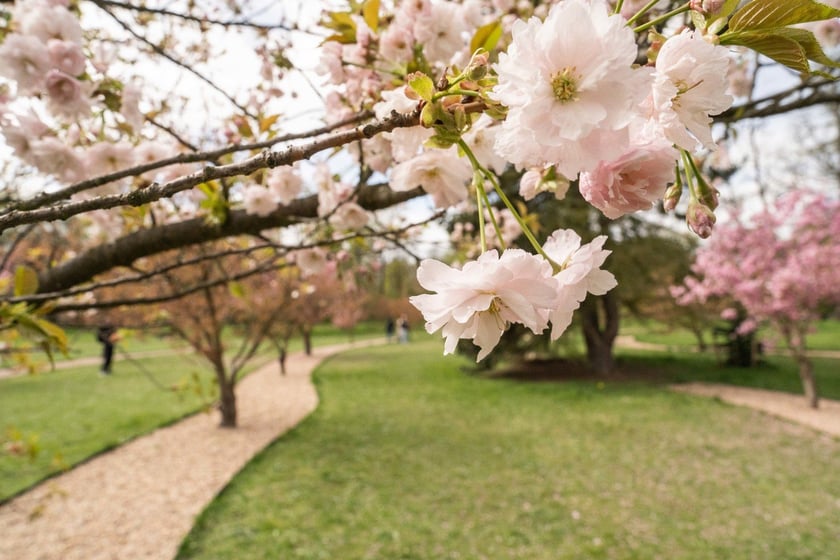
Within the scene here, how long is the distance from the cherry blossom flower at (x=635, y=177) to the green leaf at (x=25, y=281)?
1.39m

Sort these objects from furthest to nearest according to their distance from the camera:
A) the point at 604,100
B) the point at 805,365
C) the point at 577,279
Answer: the point at 805,365 → the point at 577,279 → the point at 604,100

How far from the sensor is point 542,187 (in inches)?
30.7

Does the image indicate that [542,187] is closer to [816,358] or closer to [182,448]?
[182,448]

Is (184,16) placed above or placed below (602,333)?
above

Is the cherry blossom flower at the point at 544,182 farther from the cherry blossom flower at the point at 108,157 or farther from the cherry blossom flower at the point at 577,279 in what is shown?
the cherry blossom flower at the point at 108,157

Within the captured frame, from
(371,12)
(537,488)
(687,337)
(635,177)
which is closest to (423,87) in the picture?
(635,177)

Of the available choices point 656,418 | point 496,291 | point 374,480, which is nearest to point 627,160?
point 496,291

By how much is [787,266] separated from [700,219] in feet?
30.5

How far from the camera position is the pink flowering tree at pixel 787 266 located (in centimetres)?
773

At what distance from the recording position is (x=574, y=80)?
0.45 metres

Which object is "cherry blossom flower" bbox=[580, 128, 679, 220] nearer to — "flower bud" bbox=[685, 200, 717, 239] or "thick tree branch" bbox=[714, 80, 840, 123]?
"flower bud" bbox=[685, 200, 717, 239]

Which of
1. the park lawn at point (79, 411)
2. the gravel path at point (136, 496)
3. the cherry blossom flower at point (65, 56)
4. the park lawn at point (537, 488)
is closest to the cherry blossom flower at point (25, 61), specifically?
the cherry blossom flower at point (65, 56)

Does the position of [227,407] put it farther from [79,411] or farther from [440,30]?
[440,30]

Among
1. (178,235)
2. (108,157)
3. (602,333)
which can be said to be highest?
(108,157)
